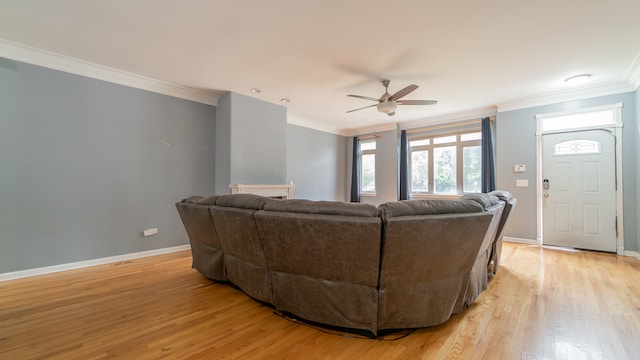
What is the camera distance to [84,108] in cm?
337

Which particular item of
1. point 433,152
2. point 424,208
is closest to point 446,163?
point 433,152

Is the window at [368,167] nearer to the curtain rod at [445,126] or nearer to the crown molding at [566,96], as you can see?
the curtain rod at [445,126]

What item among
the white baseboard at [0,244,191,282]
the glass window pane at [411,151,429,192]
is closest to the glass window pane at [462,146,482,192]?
the glass window pane at [411,151,429,192]

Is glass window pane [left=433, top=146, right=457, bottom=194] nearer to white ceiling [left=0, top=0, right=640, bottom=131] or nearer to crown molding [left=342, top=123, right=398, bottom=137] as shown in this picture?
crown molding [left=342, top=123, right=398, bottom=137]

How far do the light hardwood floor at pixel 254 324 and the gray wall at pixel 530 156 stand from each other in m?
1.64

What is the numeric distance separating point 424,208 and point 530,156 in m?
4.36

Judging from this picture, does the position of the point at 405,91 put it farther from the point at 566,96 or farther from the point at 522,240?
the point at 522,240

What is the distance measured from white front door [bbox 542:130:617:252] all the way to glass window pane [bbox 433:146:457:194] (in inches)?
61.5

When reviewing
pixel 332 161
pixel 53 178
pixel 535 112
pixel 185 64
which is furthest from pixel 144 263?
pixel 535 112

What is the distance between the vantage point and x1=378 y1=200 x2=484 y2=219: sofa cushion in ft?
5.31

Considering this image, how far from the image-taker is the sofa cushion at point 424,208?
5.31 feet

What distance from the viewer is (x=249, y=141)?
4543 mm

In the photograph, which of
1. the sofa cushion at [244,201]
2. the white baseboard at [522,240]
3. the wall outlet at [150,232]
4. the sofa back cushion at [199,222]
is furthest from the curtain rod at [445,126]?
the wall outlet at [150,232]

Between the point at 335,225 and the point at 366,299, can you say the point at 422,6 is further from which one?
the point at 366,299
